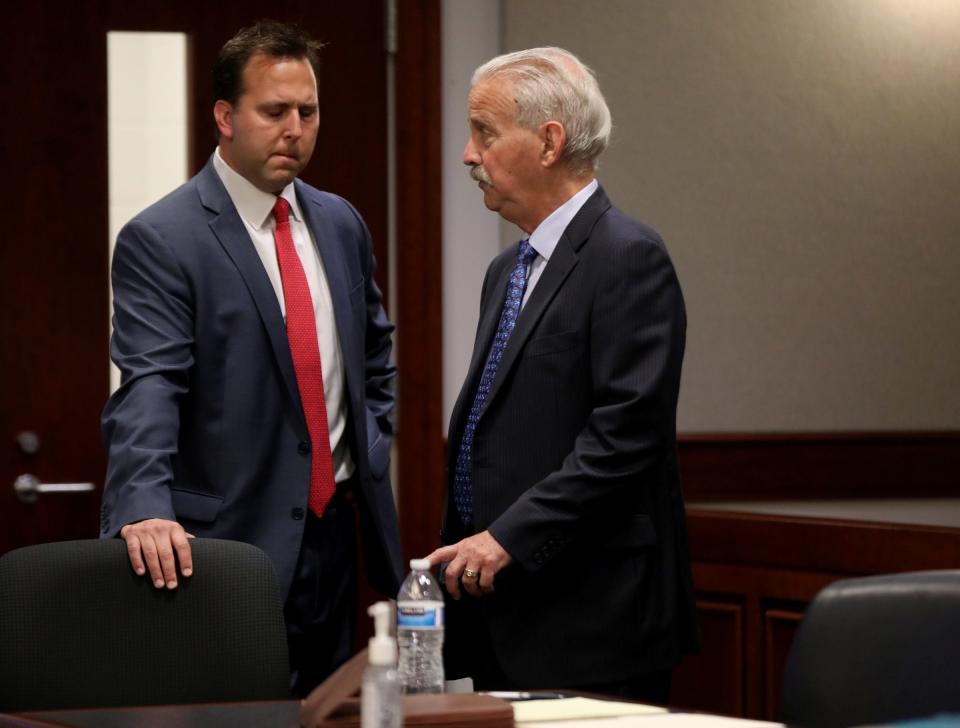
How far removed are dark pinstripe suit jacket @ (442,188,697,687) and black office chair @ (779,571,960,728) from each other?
1.63ft

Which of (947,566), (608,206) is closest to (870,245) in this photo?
(947,566)

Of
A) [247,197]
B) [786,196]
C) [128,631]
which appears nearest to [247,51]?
[247,197]

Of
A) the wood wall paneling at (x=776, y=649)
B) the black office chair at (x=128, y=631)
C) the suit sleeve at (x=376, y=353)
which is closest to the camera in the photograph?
the black office chair at (x=128, y=631)

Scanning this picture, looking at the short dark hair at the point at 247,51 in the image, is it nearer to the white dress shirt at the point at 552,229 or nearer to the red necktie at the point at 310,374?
the red necktie at the point at 310,374

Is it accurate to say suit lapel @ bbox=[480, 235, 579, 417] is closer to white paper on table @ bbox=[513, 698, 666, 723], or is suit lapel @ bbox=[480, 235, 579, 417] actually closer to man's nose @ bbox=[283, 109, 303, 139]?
man's nose @ bbox=[283, 109, 303, 139]

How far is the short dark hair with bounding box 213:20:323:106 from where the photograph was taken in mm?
2785

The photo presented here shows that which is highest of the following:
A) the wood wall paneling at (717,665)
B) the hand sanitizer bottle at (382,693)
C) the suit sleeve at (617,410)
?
the suit sleeve at (617,410)

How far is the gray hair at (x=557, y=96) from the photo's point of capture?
252 cm

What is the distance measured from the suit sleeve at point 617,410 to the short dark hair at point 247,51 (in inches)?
33.0

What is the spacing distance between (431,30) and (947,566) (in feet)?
6.81

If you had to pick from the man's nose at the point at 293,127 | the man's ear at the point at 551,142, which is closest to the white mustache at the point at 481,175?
the man's ear at the point at 551,142

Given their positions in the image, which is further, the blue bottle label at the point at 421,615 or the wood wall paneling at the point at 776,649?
the wood wall paneling at the point at 776,649

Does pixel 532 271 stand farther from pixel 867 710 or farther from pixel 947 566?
pixel 947 566

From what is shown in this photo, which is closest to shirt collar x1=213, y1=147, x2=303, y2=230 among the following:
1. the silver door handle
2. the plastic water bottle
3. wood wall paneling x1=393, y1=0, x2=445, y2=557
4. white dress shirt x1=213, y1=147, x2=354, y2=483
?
white dress shirt x1=213, y1=147, x2=354, y2=483
